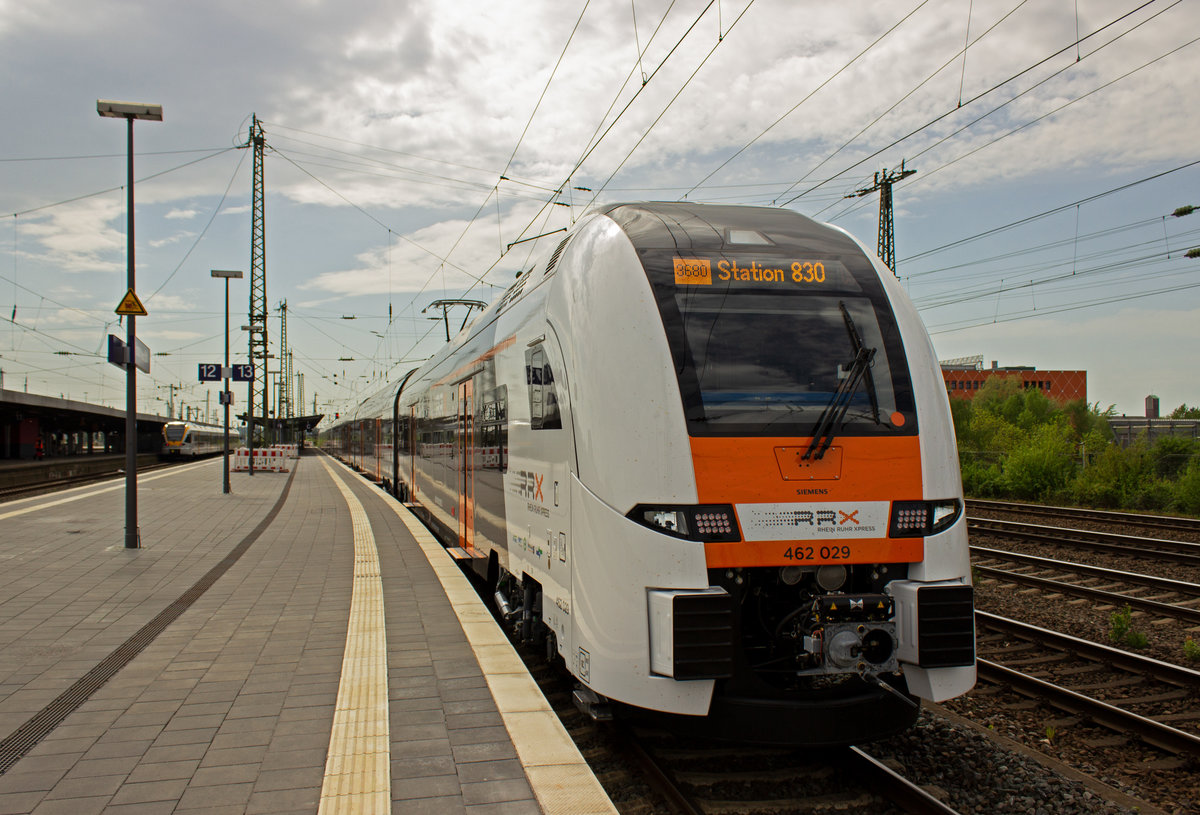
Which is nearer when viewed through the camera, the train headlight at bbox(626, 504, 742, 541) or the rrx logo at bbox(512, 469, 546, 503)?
the train headlight at bbox(626, 504, 742, 541)

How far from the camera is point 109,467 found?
40.2m

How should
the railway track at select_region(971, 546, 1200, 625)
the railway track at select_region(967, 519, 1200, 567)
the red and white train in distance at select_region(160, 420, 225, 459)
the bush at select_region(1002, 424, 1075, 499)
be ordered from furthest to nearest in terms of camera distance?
the red and white train in distance at select_region(160, 420, 225, 459) → the bush at select_region(1002, 424, 1075, 499) → the railway track at select_region(967, 519, 1200, 567) → the railway track at select_region(971, 546, 1200, 625)

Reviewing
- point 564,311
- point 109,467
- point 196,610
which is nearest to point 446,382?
point 196,610

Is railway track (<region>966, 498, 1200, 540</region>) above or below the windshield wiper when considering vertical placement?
below

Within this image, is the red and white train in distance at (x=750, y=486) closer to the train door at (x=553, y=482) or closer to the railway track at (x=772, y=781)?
the train door at (x=553, y=482)

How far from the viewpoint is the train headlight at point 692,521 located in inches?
162

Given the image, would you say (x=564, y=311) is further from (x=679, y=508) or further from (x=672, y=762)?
(x=672, y=762)

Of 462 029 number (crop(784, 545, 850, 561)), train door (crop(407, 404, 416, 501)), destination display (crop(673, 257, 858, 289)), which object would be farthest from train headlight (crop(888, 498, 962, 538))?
train door (crop(407, 404, 416, 501))

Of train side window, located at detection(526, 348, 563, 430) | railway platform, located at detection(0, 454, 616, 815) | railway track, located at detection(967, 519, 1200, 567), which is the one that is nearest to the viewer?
railway platform, located at detection(0, 454, 616, 815)

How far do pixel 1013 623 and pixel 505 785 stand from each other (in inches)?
229

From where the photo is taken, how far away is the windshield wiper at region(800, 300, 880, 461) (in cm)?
441

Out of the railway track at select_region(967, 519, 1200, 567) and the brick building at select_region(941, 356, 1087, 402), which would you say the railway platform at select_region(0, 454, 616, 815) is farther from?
the brick building at select_region(941, 356, 1087, 402)

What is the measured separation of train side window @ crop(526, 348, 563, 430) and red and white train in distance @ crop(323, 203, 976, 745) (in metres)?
0.05

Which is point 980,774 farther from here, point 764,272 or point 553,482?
point 764,272
